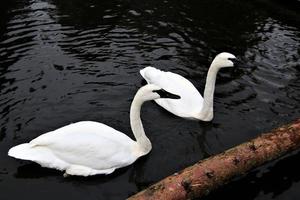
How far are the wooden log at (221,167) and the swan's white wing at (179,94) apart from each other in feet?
6.67

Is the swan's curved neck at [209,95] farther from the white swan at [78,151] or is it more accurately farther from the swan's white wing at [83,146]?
the swan's white wing at [83,146]

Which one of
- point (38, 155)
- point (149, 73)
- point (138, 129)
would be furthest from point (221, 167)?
point (149, 73)

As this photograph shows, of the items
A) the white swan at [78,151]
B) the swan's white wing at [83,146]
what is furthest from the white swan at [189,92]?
the swan's white wing at [83,146]

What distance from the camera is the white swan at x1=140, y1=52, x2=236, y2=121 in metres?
8.58

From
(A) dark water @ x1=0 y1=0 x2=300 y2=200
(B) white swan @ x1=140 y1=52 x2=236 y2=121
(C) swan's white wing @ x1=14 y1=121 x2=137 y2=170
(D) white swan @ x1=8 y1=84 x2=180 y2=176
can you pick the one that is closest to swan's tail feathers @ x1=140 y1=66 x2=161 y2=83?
(B) white swan @ x1=140 y1=52 x2=236 y2=121

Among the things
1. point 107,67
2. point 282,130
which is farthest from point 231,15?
point 282,130

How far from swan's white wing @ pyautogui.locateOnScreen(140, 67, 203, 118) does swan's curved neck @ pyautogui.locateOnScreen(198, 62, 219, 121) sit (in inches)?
8.0

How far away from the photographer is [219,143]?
838cm

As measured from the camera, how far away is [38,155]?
7.30 meters

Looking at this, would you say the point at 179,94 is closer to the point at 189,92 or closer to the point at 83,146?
the point at 189,92

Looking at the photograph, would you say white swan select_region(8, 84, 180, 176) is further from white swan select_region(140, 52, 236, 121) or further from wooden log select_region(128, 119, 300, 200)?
white swan select_region(140, 52, 236, 121)

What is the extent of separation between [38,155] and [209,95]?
3227 millimetres

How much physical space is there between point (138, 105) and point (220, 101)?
2.65 meters

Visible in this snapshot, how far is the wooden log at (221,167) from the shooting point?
242 inches
